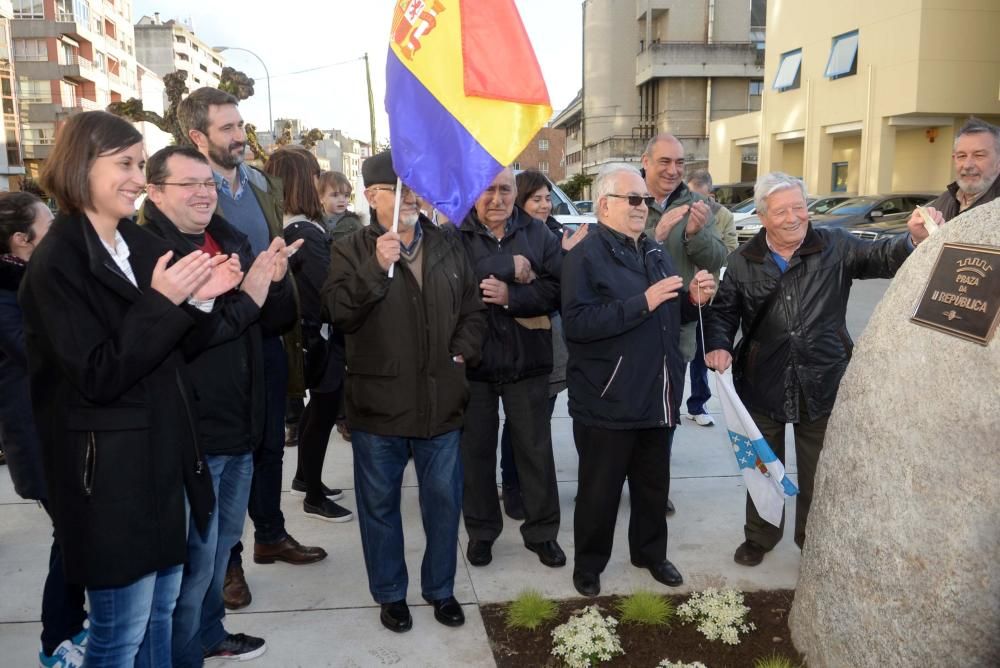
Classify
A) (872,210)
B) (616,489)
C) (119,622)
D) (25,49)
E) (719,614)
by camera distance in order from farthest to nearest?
1. (25,49)
2. (872,210)
3. (616,489)
4. (719,614)
5. (119,622)

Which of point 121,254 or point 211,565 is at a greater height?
point 121,254

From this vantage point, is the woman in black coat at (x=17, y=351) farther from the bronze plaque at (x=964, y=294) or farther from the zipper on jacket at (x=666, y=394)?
the bronze plaque at (x=964, y=294)

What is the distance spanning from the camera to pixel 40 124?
185 ft

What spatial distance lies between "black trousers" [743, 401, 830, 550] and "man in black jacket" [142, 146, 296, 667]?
2600 millimetres

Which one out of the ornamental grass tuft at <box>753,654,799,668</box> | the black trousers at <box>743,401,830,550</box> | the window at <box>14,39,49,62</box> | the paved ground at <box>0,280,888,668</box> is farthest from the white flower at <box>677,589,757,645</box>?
the window at <box>14,39,49,62</box>

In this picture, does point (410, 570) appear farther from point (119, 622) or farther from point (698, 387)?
point (698, 387)

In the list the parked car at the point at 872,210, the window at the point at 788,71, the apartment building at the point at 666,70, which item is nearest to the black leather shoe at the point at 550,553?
the parked car at the point at 872,210

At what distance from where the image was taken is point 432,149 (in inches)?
134

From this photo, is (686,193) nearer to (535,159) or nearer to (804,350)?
(804,350)

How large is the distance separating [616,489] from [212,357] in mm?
2019

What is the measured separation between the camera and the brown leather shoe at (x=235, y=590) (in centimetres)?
392

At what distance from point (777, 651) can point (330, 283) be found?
8.10ft

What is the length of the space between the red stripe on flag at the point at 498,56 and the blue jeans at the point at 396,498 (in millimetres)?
1496

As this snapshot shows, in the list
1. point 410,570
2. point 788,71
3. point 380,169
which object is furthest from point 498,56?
point 788,71
